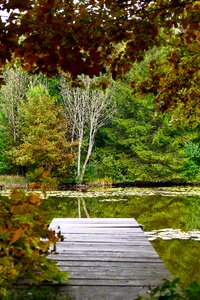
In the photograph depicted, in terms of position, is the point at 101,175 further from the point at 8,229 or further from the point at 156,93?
the point at 8,229

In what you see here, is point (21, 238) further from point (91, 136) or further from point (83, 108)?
point (91, 136)

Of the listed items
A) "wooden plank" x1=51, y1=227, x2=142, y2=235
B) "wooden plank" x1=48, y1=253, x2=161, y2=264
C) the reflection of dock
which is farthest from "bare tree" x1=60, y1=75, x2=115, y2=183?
"wooden plank" x1=48, y1=253, x2=161, y2=264

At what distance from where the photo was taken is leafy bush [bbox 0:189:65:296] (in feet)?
9.81

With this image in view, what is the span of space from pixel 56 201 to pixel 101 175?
435 inches

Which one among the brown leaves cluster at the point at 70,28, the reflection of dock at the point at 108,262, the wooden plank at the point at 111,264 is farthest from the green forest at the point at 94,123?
the wooden plank at the point at 111,264

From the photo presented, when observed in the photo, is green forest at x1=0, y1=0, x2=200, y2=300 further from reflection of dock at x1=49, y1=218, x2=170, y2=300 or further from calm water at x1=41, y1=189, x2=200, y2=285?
reflection of dock at x1=49, y1=218, x2=170, y2=300

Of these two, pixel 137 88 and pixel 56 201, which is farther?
pixel 56 201

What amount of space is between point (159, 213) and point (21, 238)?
1084 cm

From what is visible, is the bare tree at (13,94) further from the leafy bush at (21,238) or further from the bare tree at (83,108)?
the leafy bush at (21,238)

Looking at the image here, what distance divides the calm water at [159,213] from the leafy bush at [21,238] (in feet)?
11.4

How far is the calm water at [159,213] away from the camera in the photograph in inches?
291

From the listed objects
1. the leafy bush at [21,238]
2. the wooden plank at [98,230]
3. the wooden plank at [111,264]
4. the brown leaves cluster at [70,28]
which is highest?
the brown leaves cluster at [70,28]

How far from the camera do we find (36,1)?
2980 mm

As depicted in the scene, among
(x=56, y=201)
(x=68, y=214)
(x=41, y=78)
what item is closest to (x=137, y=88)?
(x=68, y=214)
